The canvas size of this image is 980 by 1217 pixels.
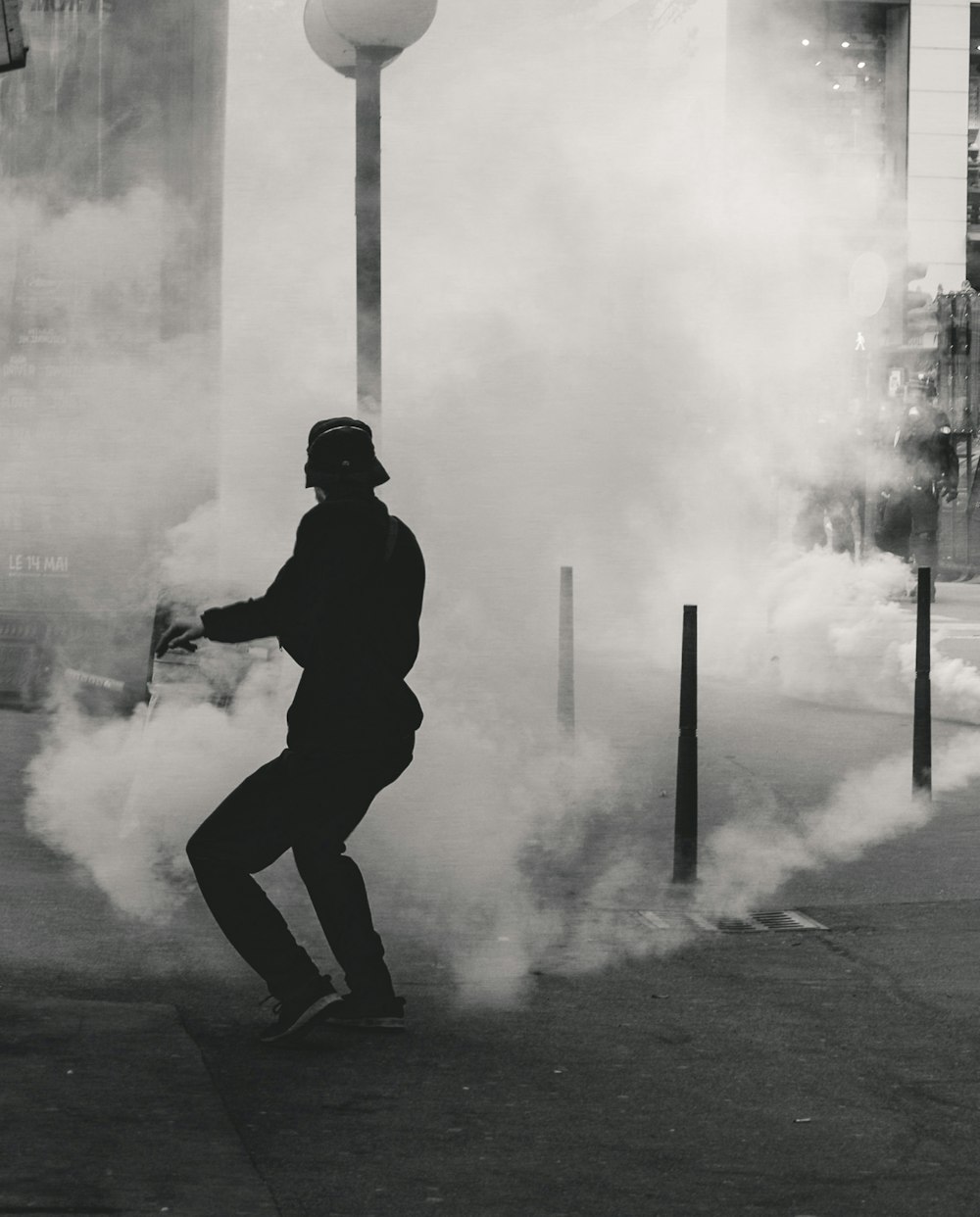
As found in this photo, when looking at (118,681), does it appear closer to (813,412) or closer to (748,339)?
(748,339)

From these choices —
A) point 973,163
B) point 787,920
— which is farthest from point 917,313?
point 787,920

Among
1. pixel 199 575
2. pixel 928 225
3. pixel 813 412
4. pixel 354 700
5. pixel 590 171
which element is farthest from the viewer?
pixel 928 225

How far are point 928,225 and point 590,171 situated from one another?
69.0 ft

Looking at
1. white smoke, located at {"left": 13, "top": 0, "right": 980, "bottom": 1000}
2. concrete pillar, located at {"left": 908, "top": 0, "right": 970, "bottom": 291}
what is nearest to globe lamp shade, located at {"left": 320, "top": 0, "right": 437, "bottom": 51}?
white smoke, located at {"left": 13, "top": 0, "right": 980, "bottom": 1000}

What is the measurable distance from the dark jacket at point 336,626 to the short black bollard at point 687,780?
1.90 metres

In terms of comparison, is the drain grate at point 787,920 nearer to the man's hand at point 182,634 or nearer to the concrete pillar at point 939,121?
the man's hand at point 182,634

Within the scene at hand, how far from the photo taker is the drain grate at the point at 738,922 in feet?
17.5

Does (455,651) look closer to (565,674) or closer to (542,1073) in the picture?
(565,674)

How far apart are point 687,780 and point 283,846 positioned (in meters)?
2.11

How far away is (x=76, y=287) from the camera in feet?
29.5

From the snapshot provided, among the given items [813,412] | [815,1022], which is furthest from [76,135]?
[813,412]

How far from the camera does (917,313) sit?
71.4 feet

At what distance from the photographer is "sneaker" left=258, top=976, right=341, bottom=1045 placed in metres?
3.98

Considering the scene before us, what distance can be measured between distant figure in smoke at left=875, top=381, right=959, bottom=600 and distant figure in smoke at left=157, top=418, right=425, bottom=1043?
1584cm
